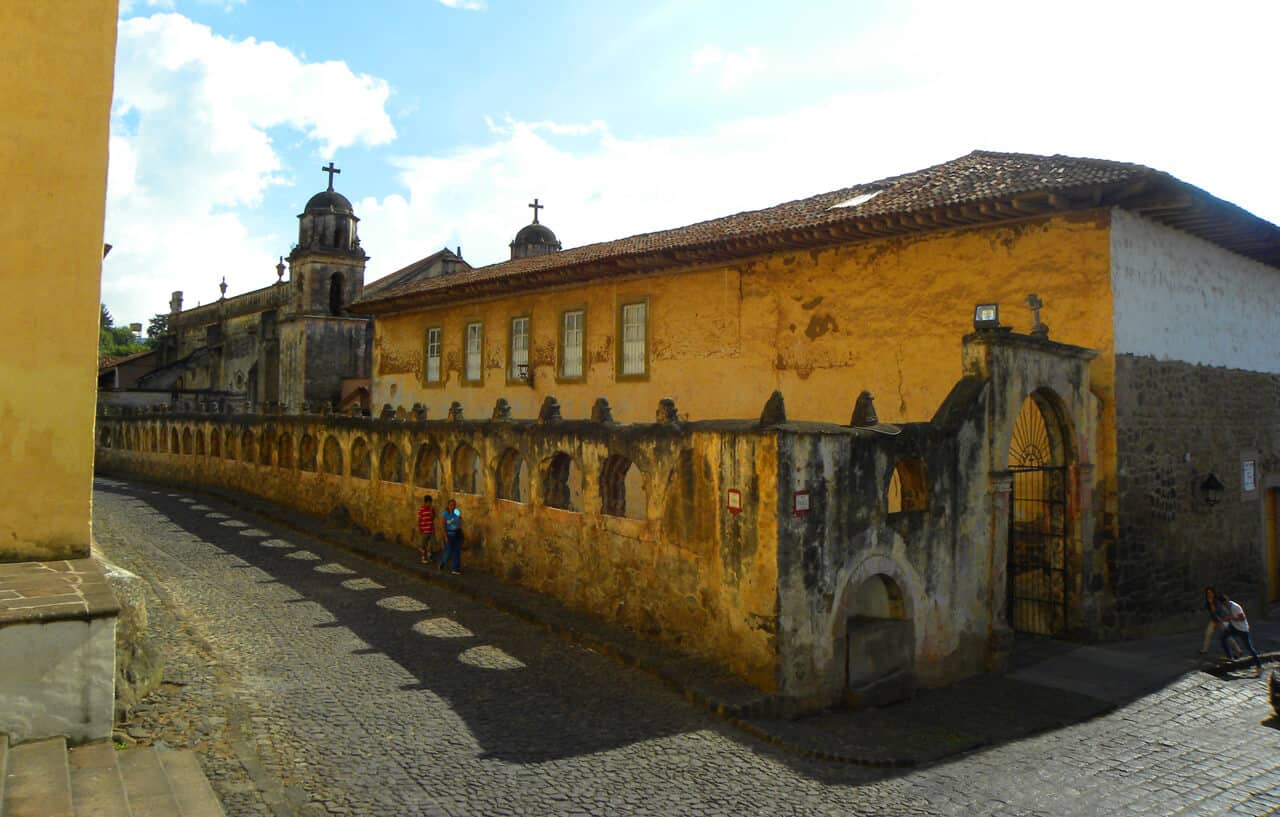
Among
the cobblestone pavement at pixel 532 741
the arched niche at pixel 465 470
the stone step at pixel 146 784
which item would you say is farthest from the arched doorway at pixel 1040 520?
the stone step at pixel 146 784

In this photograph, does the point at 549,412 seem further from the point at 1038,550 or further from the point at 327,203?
the point at 327,203

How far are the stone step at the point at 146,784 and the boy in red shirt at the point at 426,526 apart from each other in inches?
292

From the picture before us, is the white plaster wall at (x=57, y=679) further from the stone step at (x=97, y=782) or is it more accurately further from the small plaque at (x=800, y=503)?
the small plaque at (x=800, y=503)

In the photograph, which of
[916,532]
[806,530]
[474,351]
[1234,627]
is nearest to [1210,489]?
[1234,627]

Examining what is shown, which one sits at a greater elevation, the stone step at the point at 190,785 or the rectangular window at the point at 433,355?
the rectangular window at the point at 433,355

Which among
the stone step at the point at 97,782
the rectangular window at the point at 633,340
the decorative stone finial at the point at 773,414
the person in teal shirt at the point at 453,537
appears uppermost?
the rectangular window at the point at 633,340

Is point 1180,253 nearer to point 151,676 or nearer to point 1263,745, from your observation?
point 1263,745

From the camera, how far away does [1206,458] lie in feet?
43.1

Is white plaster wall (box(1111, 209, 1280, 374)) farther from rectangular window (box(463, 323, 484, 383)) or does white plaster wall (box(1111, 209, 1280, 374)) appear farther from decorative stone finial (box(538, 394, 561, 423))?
rectangular window (box(463, 323, 484, 383))

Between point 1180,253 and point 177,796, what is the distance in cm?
1331

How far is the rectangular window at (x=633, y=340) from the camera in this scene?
682 inches

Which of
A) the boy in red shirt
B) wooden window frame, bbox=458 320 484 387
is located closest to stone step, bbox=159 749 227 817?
the boy in red shirt

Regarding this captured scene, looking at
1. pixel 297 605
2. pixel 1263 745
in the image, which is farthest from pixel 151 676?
pixel 1263 745

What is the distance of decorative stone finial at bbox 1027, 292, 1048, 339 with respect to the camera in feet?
33.6
